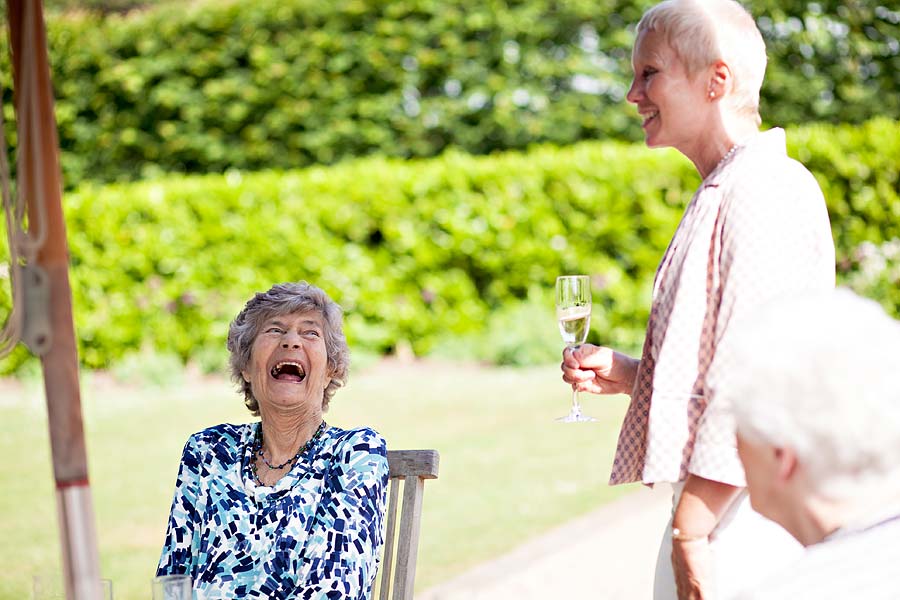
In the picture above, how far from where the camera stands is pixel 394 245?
37.9 ft

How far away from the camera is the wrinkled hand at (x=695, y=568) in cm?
210

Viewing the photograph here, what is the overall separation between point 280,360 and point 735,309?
4.39 feet

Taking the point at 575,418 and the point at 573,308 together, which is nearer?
the point at 573,308

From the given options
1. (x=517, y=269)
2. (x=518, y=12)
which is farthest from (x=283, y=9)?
(x=517, y=269)

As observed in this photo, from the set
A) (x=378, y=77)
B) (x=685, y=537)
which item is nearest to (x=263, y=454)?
(x=685, y=537)

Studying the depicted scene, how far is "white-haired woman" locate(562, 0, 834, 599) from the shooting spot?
2102 millimetres

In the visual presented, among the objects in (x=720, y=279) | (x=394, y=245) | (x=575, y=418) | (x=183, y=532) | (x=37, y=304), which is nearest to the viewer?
(x=37, y=304)

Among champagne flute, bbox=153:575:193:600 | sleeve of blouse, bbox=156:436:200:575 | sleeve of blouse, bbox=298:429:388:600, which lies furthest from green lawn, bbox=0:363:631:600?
champagne flute, bbox=153:575:193:600

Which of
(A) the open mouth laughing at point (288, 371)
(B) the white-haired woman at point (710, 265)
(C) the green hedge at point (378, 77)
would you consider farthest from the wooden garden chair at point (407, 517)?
(C) the green hedge at point (378, 77)

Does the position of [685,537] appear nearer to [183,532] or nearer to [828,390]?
[828,390]

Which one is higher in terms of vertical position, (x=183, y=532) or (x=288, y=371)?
(x=288, y=371)

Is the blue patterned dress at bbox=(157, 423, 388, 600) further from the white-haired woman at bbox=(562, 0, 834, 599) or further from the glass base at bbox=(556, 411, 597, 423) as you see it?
the white-haired woman at bbox=(562, 0, 834, 599)

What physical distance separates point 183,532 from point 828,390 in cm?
189

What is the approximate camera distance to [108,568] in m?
5.50
